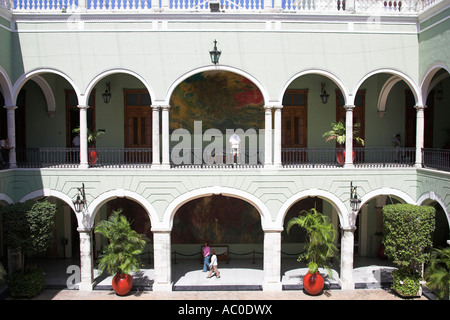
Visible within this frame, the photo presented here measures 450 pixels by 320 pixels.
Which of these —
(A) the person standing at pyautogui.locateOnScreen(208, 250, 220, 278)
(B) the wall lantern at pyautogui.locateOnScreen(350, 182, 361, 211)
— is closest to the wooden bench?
(A) the person standing at pyautogui.locateOnScreen(208, 250, 220, 278)

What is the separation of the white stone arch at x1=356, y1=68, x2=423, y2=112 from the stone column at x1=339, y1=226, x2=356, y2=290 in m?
4.38

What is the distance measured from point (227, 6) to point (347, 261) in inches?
369

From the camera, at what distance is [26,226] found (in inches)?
490

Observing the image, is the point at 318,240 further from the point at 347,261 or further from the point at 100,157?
the point at 100,157

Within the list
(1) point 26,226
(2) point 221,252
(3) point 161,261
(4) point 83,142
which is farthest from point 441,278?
(1) point 26,226

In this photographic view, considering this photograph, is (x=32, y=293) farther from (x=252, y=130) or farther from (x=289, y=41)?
(x=289, y=41)

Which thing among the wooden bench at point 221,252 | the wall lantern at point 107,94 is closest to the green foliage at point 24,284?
the wooden bench at point 221,252

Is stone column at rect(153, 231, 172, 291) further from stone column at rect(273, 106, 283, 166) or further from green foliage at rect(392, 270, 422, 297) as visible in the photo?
green foliage at rect(392, 270, 422, 297)

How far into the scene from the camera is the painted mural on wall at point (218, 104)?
16344mm

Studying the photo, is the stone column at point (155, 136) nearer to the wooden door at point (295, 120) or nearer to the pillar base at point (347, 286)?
the wooden door at point (295, 120)

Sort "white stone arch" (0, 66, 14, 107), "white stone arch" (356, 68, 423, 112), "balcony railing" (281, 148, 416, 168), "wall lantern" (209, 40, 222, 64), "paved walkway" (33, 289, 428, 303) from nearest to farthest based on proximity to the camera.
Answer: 1. "paved walkway" (33, 289, 428, 303)
2. "wall lantern" (209, 40, 222, 64)
3. "white stone arch" (0, 66, 14, 107)
4. "white stone arch" (356, 68, 423, 112)
5. "balcony railing" (281, 148, 416, 168)

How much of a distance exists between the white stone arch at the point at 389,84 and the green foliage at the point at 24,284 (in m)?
11.8

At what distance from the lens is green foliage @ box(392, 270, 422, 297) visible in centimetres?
1305

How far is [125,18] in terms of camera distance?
1374cm
